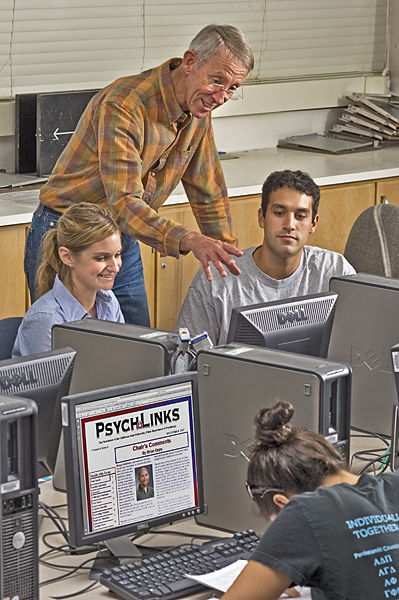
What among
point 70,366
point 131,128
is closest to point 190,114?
point 131,128

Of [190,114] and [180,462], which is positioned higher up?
[190,114]

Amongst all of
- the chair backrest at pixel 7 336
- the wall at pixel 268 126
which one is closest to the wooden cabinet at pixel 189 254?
the wall at pixel 268 126

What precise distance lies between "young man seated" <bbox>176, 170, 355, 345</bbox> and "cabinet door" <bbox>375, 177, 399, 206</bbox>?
175 cm

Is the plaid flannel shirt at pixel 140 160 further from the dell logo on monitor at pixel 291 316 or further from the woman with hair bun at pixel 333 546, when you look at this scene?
the woman with hair bun at pixel 333 546

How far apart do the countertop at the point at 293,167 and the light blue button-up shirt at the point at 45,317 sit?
1.19m

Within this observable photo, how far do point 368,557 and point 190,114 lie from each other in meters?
1.74

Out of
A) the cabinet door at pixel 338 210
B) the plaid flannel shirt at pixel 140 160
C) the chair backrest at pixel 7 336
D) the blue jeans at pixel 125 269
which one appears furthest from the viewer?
the cabinet door at pixel 338 210

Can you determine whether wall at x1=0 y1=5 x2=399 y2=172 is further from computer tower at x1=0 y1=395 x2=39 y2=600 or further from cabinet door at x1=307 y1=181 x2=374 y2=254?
computer tower at x1=0 y1=395 x2=39 y2=600

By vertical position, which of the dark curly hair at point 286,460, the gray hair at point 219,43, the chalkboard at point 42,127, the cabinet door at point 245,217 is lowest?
the dark curly hair at point 286,460

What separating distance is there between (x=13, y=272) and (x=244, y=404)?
1.87m

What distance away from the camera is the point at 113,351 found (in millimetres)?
2039

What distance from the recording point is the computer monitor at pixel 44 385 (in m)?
1.78

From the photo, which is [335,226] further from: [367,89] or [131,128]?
[131,128]

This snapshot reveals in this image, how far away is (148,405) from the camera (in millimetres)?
1774
